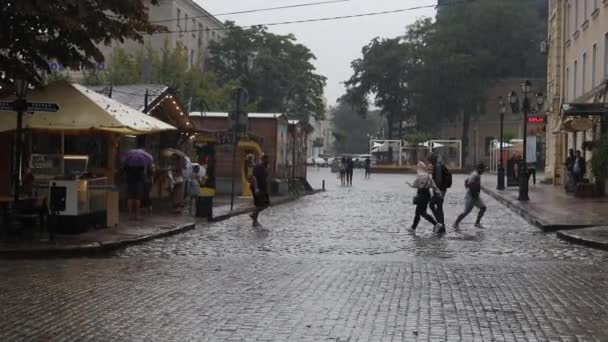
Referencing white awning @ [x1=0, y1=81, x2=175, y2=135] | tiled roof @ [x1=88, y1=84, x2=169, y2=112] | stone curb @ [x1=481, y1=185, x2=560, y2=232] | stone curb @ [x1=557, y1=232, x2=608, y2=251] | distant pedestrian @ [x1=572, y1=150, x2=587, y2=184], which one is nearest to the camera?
stone curb @ [x1=557, y1=232, x2=608, y2=251]

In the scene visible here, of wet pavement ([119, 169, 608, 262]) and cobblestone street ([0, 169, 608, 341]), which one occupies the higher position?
cobblestone street ([0, 169, 608, 341])

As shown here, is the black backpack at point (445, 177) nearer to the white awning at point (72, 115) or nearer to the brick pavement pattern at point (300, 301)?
the brick pavement pattern at point (300, 301)

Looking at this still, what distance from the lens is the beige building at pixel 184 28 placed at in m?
66.6

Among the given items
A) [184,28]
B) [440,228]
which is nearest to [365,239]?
[440,228]

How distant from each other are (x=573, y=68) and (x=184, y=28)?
43126 millimetres

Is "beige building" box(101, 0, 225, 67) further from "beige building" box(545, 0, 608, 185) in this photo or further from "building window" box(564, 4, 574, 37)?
"building window" box(564, 4, 574, 37)

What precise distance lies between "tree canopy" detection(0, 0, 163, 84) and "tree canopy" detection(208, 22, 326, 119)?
5927 centimetres

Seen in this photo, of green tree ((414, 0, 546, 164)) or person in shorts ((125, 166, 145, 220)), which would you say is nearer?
person in shorts ((125, 166, 145, 220))

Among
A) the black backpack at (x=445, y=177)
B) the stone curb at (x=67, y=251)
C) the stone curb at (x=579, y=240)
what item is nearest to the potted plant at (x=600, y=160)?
the black backpack at (x=445, y=177)

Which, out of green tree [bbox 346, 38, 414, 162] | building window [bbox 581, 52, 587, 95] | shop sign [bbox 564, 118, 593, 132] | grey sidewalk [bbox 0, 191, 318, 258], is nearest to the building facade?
green tree [bbox 346, 38, 414, 162]

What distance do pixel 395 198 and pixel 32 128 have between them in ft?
58.4

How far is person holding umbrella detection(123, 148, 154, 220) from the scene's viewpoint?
1869cm

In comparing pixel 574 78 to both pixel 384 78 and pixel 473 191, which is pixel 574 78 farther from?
pixel 384 78

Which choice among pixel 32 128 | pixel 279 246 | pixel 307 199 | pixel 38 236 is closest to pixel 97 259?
pixel 38 236
